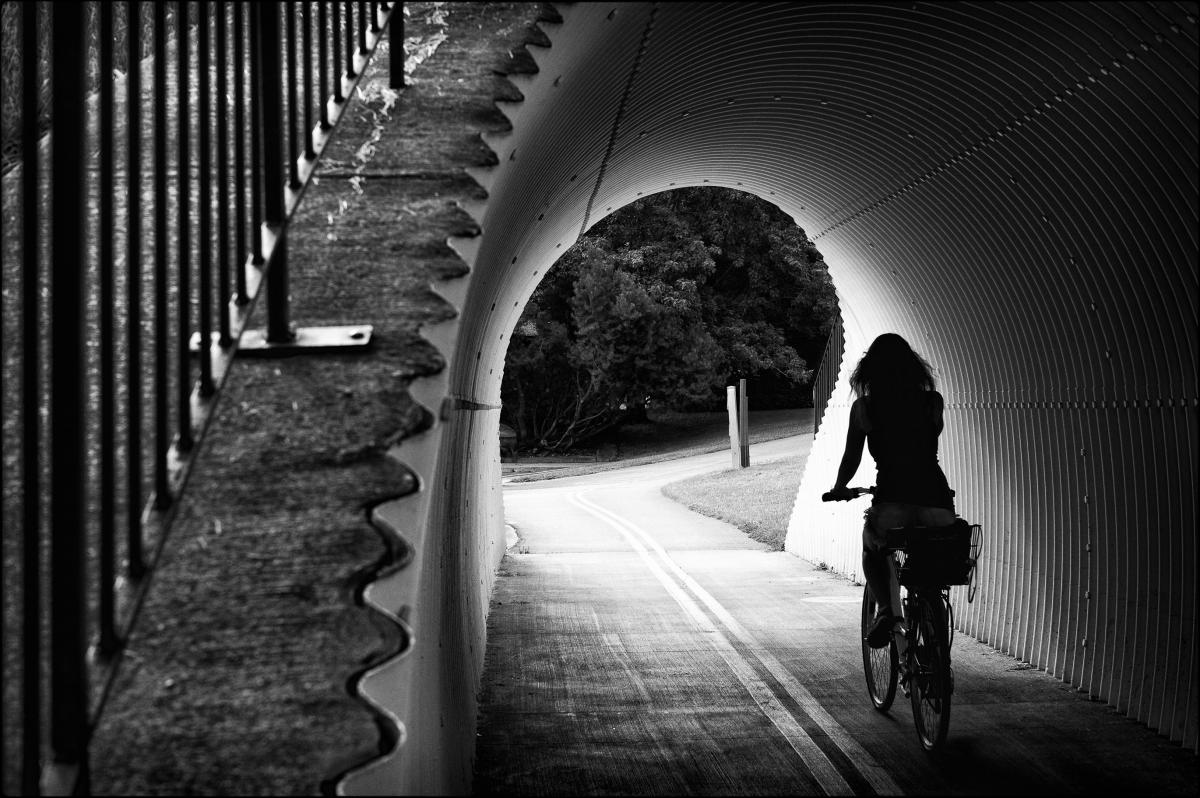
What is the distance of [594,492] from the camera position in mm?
28984

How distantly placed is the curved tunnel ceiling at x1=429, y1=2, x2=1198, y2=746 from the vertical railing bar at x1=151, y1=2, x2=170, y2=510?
1.19 meters

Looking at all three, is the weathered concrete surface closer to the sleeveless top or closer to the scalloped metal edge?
the scalloped metal edge

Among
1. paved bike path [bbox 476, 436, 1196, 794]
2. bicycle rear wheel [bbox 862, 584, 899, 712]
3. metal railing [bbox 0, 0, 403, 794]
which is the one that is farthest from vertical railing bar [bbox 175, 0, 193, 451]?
A: bicycle rear wheel [bbox 862, 584, 899, 712]

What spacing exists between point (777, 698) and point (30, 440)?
580 cm

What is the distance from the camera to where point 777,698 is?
7.44 meters

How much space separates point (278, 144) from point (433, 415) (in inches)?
35.0

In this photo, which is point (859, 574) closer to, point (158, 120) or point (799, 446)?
point (158, 120)

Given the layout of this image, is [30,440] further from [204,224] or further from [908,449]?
[908,449]

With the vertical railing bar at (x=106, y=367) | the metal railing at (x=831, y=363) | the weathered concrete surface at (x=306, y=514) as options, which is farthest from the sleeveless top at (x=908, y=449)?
the metal railing at (x=831, y=363)

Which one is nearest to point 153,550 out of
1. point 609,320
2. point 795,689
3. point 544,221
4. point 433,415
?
point 433,415

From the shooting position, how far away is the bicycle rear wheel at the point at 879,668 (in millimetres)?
6855

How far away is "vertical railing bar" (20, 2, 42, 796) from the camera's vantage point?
225 centimetres

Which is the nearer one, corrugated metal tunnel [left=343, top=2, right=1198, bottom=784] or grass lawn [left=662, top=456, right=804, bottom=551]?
corrugated metal tunnel [left=343, top=2, right=1198, bottom=784]

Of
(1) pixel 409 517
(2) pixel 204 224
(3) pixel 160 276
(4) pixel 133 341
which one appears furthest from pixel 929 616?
(4) pixel 133 341
